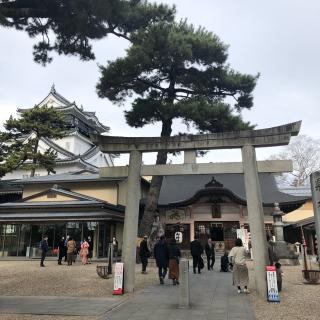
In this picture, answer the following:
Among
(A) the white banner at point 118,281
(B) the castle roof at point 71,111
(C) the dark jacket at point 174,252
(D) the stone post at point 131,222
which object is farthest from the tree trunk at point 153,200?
(B) the castle roof at point 71,111

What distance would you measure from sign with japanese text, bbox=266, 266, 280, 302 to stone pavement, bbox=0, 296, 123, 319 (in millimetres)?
3980

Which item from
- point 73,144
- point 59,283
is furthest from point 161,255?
point 73,144

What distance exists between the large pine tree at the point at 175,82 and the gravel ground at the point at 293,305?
33.6 feet

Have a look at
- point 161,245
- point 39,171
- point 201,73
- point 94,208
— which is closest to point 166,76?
point 201,73

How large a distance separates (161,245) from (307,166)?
117ft

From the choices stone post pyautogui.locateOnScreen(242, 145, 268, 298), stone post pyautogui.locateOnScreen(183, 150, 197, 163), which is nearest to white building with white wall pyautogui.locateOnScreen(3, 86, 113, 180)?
stone post pyautogui.locateOnScreen(183, 150, 197, 163)

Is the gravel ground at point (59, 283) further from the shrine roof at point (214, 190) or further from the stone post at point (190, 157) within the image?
the shrine roof at point (214, 190)

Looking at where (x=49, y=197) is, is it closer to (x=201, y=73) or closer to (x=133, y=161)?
(x=201, y=73)

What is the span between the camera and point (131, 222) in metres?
11.2

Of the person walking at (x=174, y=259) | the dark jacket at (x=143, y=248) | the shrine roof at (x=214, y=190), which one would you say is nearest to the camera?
the person walking at (x=174, y=259)

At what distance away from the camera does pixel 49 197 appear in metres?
26.1

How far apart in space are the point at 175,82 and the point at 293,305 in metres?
15.2

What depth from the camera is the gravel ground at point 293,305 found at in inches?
296

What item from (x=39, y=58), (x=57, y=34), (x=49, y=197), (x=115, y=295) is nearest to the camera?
(x=115, y=295)
